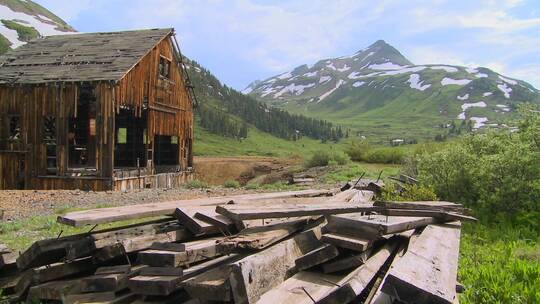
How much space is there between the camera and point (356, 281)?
13.0 feet

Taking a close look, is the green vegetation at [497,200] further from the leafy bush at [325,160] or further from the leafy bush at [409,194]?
the leafy bush at [325,160]

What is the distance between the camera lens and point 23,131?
21609mm

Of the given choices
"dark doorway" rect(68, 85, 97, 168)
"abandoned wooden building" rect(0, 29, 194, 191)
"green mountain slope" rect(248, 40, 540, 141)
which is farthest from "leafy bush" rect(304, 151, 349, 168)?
"green mountain slope" rect(248, 40, 540, 141)

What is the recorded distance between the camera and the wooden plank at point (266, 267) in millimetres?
3555

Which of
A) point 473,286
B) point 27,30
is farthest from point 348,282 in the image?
point 27,30

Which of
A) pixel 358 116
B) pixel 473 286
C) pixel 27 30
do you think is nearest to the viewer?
pixel 473 286

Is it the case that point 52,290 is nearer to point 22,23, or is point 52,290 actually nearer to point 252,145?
point 252,145

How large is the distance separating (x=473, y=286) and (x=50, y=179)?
20121 millimetres

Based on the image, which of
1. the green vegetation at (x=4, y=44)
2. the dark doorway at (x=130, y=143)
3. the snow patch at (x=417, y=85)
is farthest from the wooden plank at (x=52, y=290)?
the snow patch at (x=417, y=85)

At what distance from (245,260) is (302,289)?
594 mm

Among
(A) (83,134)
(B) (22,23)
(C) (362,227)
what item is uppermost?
(B) (22,23)

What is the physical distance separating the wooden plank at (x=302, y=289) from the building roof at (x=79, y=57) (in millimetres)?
18245

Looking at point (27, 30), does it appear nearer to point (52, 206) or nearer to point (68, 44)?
point (68, 44)

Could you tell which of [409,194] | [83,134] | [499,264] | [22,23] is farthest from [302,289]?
[22,23]
